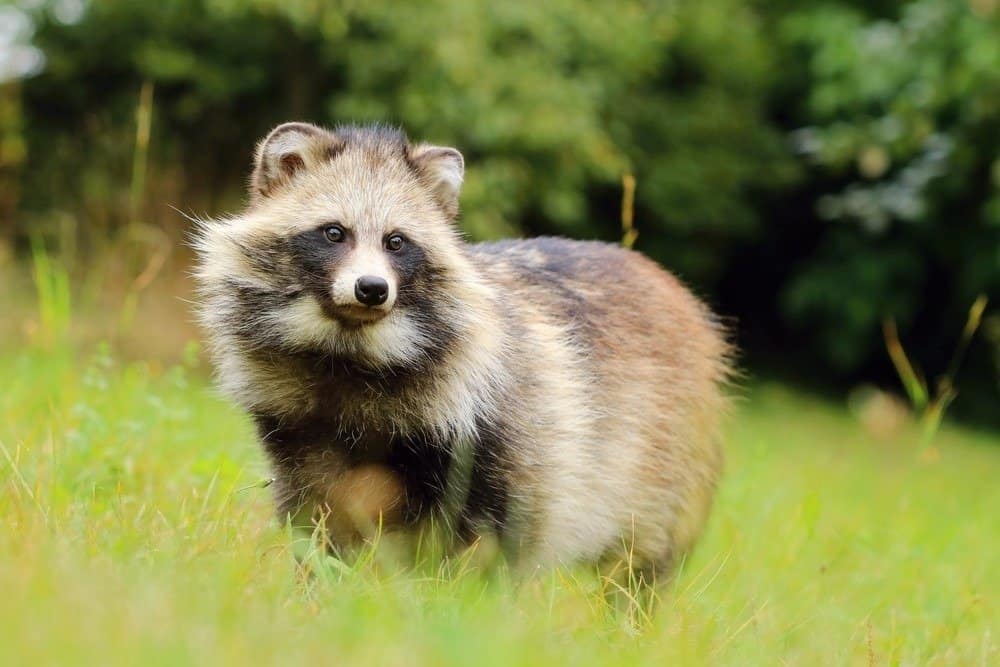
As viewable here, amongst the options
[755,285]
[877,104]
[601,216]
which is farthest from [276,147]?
[755,285]

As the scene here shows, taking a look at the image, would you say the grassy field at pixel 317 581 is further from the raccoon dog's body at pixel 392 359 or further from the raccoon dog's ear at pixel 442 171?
the raccoon dog's ear at pixel 442 171

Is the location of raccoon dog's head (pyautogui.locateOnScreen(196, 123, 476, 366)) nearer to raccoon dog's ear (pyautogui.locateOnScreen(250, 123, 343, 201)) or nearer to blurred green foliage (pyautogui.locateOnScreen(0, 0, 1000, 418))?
raccoon dog's ear (pyautogui.locateOnScreen(250, 123, 343, 201))

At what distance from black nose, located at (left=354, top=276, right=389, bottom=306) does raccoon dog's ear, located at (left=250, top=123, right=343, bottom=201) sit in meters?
0.70

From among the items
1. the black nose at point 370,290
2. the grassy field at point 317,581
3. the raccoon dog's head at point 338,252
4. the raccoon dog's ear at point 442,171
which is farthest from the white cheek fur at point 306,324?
the raccoon dog's ear at point 442,171

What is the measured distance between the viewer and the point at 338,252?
4172 millimetres

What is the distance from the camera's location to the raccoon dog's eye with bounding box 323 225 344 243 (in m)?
4.22

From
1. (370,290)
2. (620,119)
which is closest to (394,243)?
(370,290)

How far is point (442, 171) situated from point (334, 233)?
0.56 m

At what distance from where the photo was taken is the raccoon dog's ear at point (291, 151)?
4.42 m

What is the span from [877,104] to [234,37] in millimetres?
8187

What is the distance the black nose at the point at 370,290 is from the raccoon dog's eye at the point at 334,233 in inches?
12.3

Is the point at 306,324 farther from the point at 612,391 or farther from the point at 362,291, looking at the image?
the point at 612,391

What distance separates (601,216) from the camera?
1927 cm

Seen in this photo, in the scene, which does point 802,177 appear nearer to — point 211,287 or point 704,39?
point 704,39
